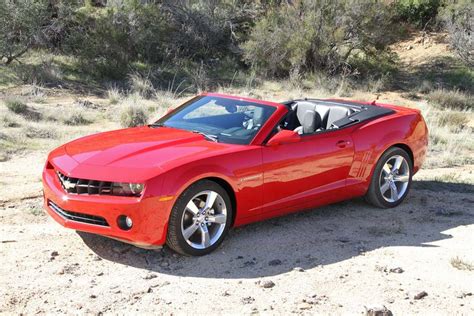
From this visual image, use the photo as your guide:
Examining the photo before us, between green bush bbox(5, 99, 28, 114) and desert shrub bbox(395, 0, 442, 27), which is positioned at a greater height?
desert shrub bbox(395, 0, 442, 27)

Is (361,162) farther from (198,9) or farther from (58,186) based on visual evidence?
(198,9)

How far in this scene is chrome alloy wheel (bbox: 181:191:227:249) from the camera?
207 inches

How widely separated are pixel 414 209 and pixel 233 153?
2.77 meters

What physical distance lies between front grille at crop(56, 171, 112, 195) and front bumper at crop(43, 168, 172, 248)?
2.0 inches

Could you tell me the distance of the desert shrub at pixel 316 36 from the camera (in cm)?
2272

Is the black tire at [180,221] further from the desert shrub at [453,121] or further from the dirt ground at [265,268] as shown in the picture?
the desert shrub at [453,121]

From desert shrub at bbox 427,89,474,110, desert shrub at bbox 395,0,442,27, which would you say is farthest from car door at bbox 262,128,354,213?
desert shrub at bbox 395,0,442,27

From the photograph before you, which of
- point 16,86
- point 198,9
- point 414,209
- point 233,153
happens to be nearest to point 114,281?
point 233,153

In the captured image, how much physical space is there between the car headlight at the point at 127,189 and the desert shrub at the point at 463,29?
21618 millimetres

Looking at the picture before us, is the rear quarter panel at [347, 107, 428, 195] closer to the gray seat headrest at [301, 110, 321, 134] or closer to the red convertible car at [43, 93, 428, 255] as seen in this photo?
the red convertible car at [43, 93, 428, 255]

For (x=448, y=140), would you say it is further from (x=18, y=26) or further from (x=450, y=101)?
(x=18, y=26)

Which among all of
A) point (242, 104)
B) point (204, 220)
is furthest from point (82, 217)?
point (242, 104)

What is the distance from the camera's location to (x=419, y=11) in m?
29.5

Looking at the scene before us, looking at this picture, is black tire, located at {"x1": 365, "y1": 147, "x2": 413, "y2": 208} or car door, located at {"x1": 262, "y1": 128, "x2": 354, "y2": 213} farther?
black tire, located at {"x1": 365, "y1": 147, "x2": 413, "y2": 208}
